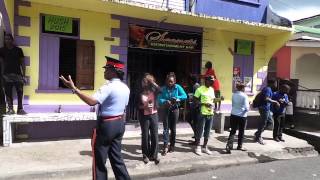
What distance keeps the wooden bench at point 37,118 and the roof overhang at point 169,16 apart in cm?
223

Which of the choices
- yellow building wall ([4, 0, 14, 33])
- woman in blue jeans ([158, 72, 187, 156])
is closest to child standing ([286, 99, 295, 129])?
woman in blue jeans ([158, 72, 187, 156])

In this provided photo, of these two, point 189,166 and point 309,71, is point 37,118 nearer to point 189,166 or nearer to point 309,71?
point 189,166

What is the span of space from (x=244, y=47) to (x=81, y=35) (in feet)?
16.3

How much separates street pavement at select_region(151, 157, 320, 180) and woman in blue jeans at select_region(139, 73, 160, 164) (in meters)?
0.64

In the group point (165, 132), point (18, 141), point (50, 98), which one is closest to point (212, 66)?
point (165, 132)

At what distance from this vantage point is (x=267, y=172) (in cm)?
788

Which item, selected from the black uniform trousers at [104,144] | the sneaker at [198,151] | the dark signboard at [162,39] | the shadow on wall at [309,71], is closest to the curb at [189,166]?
the sneaker at [198,151]

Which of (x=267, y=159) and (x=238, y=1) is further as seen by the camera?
(x=238, y=1)

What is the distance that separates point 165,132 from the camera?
8.09 metres

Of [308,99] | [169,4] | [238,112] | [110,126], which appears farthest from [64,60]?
[308,99]

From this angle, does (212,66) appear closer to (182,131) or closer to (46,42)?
(182,131)

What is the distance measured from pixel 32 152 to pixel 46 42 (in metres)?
2.33

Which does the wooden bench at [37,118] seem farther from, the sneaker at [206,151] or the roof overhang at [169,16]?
the sneaker at [206,151]

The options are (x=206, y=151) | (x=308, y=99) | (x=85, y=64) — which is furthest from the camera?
(x=308, y=99)
